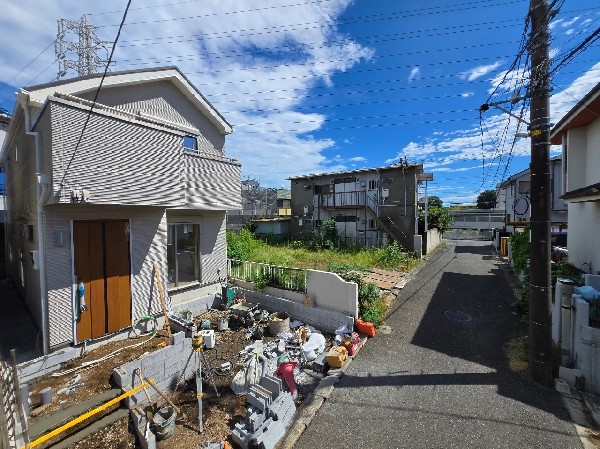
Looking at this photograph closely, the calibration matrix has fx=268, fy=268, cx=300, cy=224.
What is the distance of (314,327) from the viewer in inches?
309

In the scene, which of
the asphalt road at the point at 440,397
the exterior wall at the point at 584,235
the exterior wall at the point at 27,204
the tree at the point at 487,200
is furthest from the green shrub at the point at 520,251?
the tree at the point at 487,200

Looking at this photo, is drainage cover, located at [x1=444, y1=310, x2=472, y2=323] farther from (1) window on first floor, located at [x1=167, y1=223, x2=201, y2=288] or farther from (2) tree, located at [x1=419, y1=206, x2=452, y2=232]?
(2) tree, located at [x1=419, y1=206, x2=452, y2=232]

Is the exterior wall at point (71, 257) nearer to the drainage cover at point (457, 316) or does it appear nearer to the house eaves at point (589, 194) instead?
the drainage cover at point (457, 316)

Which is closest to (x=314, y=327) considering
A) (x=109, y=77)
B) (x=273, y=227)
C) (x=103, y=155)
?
(x=103, y=155)

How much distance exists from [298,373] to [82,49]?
28.6m

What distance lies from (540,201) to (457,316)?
4.72 meters

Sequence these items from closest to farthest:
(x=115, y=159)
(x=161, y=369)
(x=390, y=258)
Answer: (x=161, y=369), (x=115, y=159), (x=390, y=258)

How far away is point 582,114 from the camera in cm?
846

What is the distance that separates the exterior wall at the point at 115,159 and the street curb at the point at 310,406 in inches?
220

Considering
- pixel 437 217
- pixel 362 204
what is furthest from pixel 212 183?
pixel 437 217

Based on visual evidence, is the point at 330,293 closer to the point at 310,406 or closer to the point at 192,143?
the point at 310,406

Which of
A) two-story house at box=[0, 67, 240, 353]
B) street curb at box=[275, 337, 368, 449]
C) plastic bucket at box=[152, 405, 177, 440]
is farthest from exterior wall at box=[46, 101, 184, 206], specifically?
street curb at box=[275, 337, 368, 449]

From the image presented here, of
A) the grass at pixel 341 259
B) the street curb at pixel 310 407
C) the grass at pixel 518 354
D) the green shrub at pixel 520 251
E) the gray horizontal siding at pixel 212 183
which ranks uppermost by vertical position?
the gray horizontal siding at pixel 212 183

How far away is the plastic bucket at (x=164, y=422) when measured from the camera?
4.06 metres
